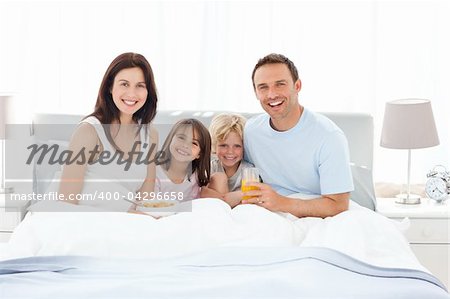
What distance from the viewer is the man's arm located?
2908 mm

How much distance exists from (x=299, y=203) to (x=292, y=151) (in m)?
0.24

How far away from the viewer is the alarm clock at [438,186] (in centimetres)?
359

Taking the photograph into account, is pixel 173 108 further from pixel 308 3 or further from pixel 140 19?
pixel 308 3

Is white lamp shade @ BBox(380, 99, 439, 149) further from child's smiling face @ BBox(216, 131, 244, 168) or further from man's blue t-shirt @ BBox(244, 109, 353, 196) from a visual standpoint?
child's smiling face @ BBox(216, 131, 244, 168)

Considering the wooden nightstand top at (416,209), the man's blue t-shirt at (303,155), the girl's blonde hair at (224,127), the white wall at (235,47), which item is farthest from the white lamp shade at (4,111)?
the wooden nightstand top at (416,209)

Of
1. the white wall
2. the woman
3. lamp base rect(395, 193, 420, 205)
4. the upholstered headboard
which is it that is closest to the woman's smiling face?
the woman

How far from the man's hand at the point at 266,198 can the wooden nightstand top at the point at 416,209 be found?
2.35 ft

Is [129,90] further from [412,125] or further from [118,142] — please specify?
[412,125]

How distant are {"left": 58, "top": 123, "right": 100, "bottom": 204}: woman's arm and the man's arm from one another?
2.24 ft

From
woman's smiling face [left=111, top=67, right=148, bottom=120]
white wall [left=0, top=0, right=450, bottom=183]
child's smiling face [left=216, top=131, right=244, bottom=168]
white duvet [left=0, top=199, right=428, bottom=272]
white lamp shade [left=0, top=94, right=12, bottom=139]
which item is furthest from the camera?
white wall [left=0, top=0, right=450, bottom=183]

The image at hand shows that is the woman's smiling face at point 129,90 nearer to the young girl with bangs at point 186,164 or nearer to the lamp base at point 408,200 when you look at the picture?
the young girl with bangs at point 186,164

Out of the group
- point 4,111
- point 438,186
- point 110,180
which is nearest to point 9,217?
point 4,111

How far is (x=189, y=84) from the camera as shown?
4055mm

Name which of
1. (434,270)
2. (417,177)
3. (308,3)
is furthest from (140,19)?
(434,270)
